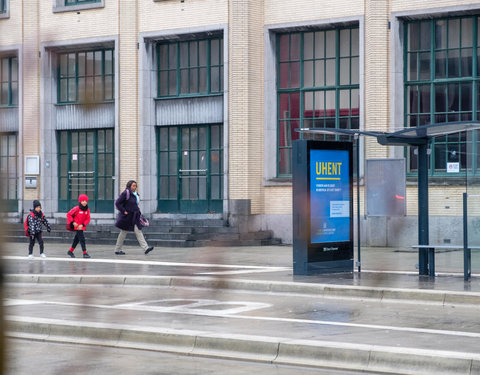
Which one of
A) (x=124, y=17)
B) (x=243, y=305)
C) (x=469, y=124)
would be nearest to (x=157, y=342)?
(x=243, y=305)

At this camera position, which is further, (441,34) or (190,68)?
(190,68)

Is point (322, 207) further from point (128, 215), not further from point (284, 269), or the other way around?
point (128, 215)

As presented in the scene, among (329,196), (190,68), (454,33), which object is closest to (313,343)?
(329,196)

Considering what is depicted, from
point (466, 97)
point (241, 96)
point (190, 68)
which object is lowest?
point (466, 97)

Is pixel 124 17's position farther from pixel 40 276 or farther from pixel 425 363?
pixel 425 363

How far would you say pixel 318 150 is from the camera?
16.4 metres

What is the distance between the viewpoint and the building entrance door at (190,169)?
28562mm

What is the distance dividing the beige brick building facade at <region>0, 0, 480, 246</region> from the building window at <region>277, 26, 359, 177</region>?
0.04 m

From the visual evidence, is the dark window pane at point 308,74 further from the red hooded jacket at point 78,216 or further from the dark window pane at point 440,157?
the red hooded jacket at point 78,216

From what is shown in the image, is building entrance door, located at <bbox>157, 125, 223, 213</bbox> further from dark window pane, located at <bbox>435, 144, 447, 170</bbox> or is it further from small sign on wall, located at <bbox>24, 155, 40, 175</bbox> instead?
small sign on wall, located at <bbox>24, 155, 40, 175</bbox>

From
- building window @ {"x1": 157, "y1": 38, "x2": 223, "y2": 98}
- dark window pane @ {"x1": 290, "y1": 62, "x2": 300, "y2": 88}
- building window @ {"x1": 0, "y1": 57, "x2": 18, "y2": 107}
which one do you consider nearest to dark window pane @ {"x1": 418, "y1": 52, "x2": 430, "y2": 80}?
dark window pane @ {"x1": 290, "y1": 62, "x2": 300, "y2": 88}

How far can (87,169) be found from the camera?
30641 mm

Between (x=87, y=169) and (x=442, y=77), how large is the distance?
11991 millimetres

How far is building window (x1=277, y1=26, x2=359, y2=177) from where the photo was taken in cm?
2672
